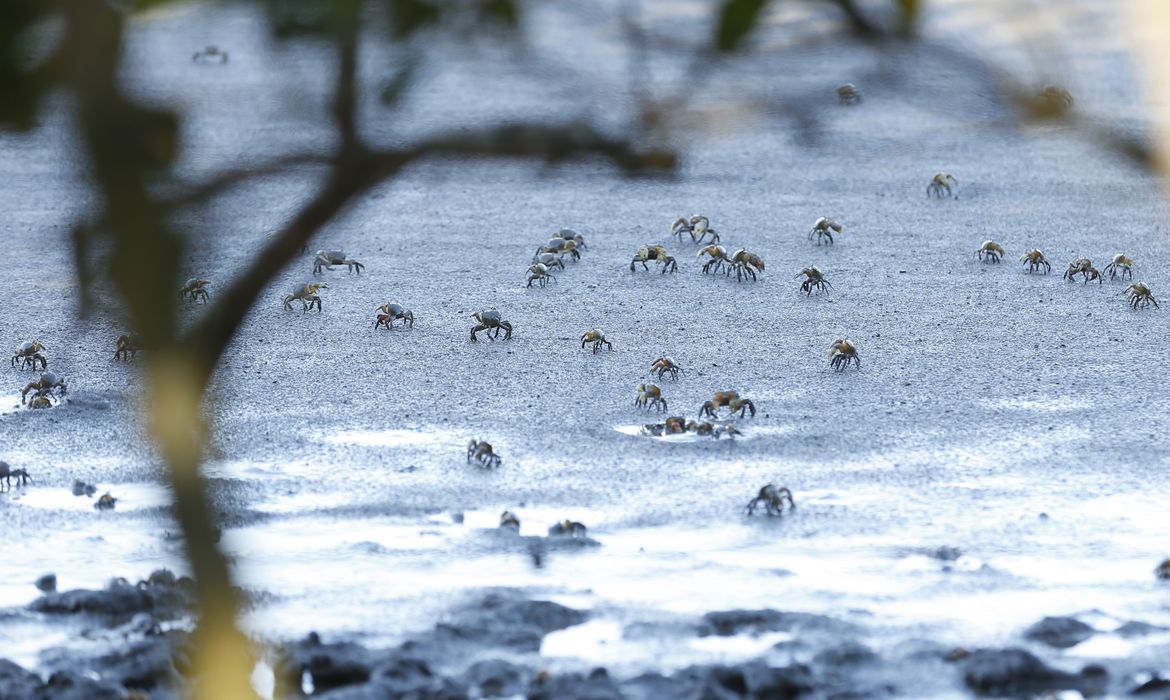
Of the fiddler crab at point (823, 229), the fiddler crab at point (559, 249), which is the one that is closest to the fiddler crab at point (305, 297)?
the fiddler crab at point (559, 249)

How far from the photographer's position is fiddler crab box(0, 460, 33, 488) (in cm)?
515

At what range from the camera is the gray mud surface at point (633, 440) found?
147 inches

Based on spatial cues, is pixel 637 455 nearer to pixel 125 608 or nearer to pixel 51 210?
pixel 125 608

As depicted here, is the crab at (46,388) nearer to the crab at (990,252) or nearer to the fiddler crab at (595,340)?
the fiddler crab at (595,340)

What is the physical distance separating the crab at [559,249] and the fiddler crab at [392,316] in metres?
0.97

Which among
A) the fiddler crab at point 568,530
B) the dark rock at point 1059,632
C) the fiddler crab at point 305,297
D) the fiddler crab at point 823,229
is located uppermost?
the fiddler crab at point 823,229

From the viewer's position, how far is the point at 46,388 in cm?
609

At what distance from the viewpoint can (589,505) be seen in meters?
4.99

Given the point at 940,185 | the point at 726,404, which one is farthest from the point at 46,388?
the point at 940,185

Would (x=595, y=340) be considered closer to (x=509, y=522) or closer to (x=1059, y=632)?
(x=509, y=522)

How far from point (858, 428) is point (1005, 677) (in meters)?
1.97

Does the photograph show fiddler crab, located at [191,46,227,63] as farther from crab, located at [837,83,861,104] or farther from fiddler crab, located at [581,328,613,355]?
fiddler crab, located at [581,328,613,355]

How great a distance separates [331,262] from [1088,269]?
11.5 ft

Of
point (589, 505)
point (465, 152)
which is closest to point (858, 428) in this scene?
point (589, 505)
